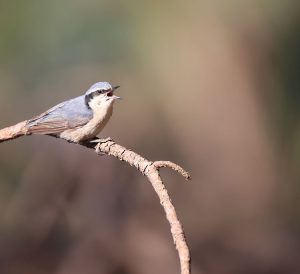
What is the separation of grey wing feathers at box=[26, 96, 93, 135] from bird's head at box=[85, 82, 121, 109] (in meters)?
0.03

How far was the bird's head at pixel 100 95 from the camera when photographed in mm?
1220

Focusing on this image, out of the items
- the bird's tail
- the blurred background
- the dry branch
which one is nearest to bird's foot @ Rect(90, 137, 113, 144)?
the dry branch

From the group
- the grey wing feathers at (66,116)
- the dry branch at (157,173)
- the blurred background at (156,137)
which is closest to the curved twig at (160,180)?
the dry branch at (157,173)

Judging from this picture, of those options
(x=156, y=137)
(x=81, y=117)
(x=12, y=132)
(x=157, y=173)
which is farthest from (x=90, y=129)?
(x=156, y=137)

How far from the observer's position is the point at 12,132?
43.4 inches

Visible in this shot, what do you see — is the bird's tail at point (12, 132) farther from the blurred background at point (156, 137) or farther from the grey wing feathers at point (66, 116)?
the blurred background at point (156, 137)

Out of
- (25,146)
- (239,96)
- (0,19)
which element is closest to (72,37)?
(0,19)

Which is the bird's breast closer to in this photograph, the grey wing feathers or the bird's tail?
the grey wing feathers

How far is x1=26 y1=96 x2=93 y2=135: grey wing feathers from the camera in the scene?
1.32 metres

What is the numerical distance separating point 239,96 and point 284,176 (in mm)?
569

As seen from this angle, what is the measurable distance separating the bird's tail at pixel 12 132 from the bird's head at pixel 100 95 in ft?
0.51

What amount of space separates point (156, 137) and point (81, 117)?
2.71 meters

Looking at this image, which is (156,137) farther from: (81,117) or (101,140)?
(101,140)

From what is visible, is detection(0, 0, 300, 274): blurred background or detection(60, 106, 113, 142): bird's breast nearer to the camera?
detection(60, 106, 113, 142): bird's breast
